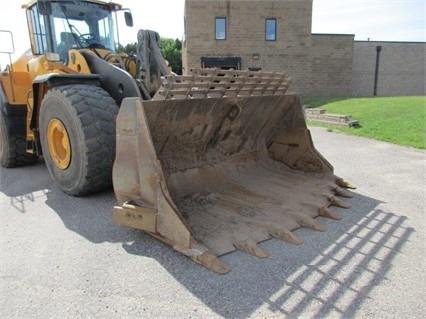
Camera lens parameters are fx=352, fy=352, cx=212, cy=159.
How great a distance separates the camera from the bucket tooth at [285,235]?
333 cm

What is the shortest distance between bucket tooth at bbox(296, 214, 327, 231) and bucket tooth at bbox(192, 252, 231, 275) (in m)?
1.14

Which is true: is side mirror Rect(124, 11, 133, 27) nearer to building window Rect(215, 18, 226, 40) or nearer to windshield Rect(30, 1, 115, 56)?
windshield Rect(30, 1, 115, 56)

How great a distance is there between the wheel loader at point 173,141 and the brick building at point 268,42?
15.8 m

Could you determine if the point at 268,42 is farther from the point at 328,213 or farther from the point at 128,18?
the point at 328,213

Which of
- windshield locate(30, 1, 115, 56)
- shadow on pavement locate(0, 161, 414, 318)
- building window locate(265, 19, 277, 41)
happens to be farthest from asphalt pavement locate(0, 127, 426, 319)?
building window locate(265, 19, 277, 41)

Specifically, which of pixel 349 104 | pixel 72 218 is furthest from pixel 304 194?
pixel 349 104

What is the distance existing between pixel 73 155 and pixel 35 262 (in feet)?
5.33

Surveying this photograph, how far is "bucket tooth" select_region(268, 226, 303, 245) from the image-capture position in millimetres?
3328

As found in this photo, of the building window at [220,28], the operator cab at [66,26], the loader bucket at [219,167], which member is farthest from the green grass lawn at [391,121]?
the building window at [220,28]

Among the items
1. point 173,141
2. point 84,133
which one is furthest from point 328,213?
point 84,133

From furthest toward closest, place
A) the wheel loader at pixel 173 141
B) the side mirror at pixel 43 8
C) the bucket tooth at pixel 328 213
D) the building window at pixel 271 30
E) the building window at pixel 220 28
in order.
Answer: the building window at pixel 271 30, the building window at pixel 220 28, the side mirror at pixel 43 8, the bucket tooth at pixel 328 213, the wheel loader at pixel 173 141

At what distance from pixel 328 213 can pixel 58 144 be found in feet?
12.1

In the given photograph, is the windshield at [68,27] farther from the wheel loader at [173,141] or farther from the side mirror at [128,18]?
the side mirror at [128,18]

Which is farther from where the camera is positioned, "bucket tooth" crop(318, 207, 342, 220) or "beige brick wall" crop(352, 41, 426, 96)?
"beige brick wall" crop(352, 41, 426, 96)
